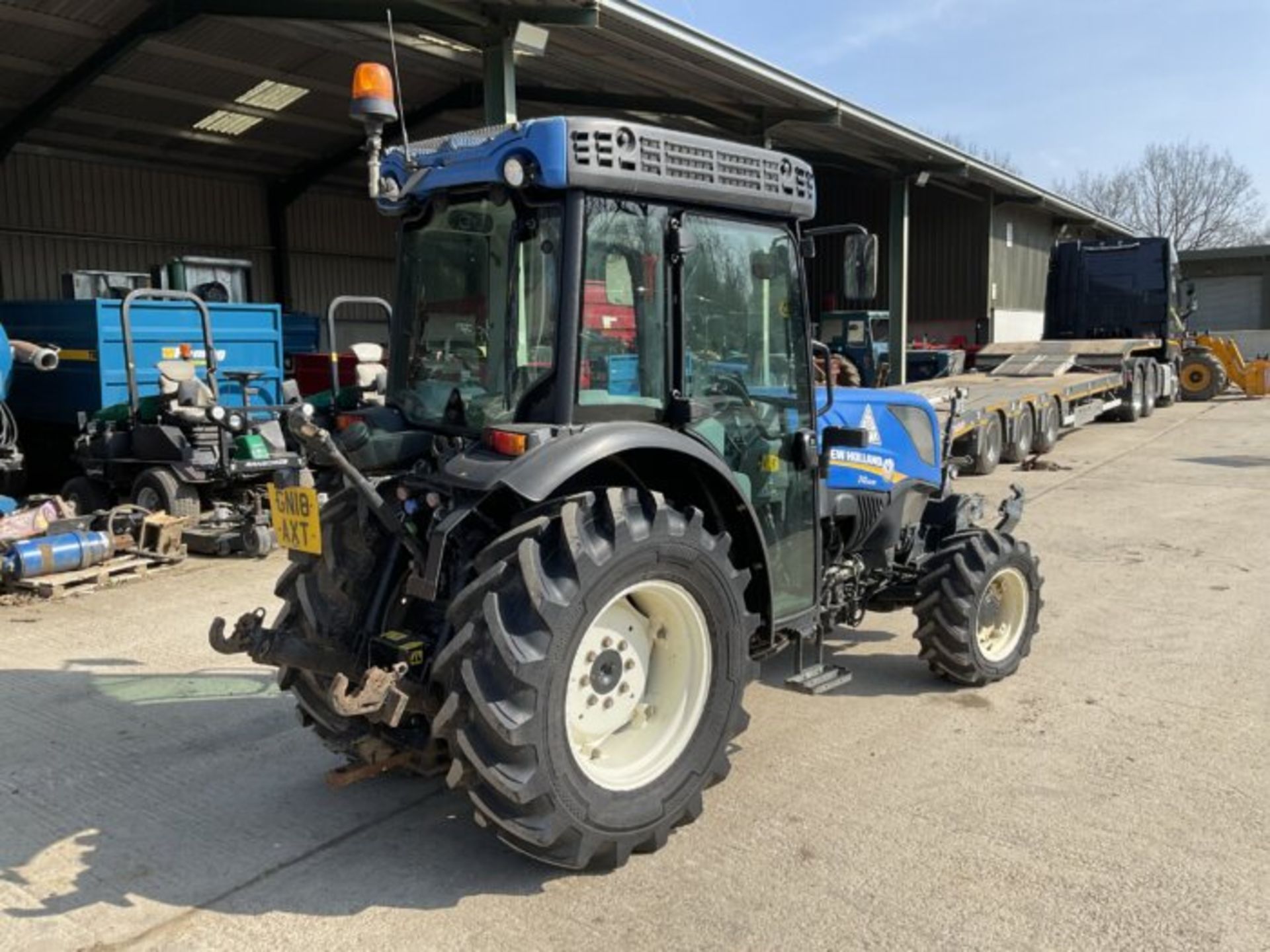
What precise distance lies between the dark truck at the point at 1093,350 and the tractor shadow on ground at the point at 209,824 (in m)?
10.2

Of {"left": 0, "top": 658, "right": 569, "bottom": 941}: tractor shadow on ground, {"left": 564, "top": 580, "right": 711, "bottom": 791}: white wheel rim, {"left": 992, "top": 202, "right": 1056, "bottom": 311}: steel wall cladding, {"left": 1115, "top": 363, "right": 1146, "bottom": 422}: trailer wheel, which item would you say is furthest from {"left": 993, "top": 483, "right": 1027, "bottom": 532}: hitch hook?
{"left": 992, "top": 202, "right": 1056, "bottom": 311}: steel wall cladding

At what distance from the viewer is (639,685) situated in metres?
3.44

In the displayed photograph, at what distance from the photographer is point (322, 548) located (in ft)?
11.8

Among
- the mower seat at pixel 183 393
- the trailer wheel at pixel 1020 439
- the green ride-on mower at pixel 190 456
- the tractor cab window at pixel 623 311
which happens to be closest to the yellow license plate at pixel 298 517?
the tractor cab window at pixel 623 311

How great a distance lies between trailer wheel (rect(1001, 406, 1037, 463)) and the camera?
42.4ft

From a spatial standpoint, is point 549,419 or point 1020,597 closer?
point 549,419

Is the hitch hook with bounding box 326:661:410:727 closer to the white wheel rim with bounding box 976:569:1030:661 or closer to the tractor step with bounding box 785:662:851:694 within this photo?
the tractor step with bounding box 785:662:851:694

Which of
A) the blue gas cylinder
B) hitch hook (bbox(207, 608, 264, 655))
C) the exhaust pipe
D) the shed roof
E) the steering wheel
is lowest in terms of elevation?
the blue gas cylinder

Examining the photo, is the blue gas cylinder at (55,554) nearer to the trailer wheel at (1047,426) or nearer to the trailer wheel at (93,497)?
the trailer wheel at (93,497)

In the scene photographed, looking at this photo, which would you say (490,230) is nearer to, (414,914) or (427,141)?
(427,141)

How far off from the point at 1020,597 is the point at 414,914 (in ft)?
10.6

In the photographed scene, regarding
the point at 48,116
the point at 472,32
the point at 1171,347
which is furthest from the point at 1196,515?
the point at 48,116

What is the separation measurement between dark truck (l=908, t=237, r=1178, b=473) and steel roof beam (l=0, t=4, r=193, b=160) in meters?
9.70

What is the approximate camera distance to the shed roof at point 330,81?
34.3ft
